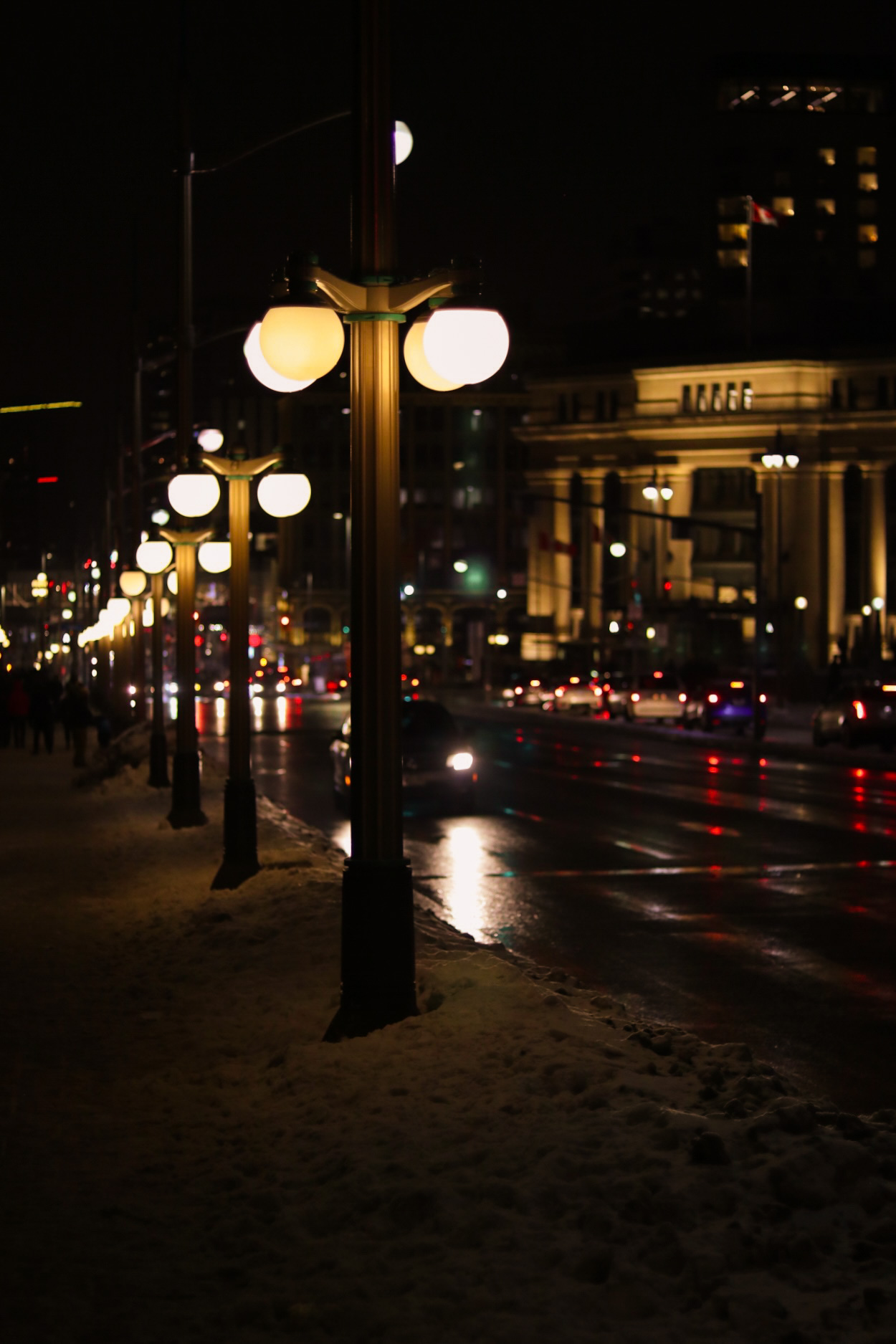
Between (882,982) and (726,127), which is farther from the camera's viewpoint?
Result: (726,127)

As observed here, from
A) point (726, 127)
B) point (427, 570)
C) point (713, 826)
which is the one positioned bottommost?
point (713, 826)

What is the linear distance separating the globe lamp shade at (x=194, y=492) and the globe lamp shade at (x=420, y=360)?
8.52 m

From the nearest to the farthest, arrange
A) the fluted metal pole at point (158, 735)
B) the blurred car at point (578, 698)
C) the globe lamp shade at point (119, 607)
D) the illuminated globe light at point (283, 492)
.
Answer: the illuminated globe light at point (283, 492)
the fluted metal pole at point (158, 735)
the globe lamp shade at point (119, 607)
the blurred car at point (578, 698)

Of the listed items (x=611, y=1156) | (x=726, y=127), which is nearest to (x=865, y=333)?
(x=726, y=127)

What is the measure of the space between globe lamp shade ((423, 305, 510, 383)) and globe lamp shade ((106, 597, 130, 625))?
98.9 feet

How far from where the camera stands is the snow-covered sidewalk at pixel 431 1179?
193 inches

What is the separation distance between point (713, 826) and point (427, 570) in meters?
130

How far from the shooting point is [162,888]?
15.1 meters

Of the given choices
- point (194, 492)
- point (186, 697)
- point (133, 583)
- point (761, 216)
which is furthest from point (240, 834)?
point (761, 216)

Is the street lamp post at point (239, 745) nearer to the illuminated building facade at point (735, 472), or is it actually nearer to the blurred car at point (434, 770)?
the blurred car at point (434, 770)

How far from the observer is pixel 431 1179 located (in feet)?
19.4

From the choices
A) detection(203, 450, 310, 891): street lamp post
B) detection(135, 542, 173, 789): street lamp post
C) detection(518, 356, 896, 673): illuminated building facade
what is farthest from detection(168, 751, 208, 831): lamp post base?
detection(518, 356, 896, 673): illuminated building facade

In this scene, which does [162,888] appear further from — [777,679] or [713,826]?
[777,679]

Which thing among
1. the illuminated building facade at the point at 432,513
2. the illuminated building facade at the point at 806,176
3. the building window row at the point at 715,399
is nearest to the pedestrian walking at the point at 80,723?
the building window row at the point at 715,399
